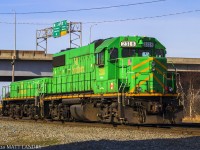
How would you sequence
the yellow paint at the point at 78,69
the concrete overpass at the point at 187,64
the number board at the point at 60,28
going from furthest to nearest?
the number board at the point at 60,28 < the concrete overpass at the point at 187,64 < the yellow paint at the point at 78,69

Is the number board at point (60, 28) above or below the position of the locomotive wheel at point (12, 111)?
above

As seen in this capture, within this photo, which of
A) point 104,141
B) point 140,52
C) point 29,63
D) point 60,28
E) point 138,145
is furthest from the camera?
point 60,28

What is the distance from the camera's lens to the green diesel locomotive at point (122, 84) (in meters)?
17.5

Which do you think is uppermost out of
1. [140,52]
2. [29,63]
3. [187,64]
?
[29,63]

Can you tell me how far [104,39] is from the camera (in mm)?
20078

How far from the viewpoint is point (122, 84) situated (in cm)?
1800

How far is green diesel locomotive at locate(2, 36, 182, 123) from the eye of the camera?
17.5m

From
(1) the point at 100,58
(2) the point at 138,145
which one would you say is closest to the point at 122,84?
(1) the point at 100,58

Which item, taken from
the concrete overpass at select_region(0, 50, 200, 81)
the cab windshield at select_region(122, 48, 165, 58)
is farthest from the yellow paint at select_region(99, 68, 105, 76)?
the concrete overpass at select_region(0, 50, 200, 81)

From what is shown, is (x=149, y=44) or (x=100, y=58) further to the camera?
(x=100, y=58)

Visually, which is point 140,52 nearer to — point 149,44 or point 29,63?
point 149,44

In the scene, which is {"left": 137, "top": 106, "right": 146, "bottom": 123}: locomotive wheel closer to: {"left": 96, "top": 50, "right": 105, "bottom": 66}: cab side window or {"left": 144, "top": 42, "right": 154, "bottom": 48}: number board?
{"left": 96, "top": 50, "right": 105, "bottom": 66}: cab side window

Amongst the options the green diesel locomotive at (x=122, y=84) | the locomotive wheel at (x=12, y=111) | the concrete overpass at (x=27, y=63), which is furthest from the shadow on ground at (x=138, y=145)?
the concrete overpass at (x=27, y=63)

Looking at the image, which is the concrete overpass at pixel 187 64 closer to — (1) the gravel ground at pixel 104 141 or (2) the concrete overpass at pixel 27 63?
(2) the concrete overpass at pixel 27 63
